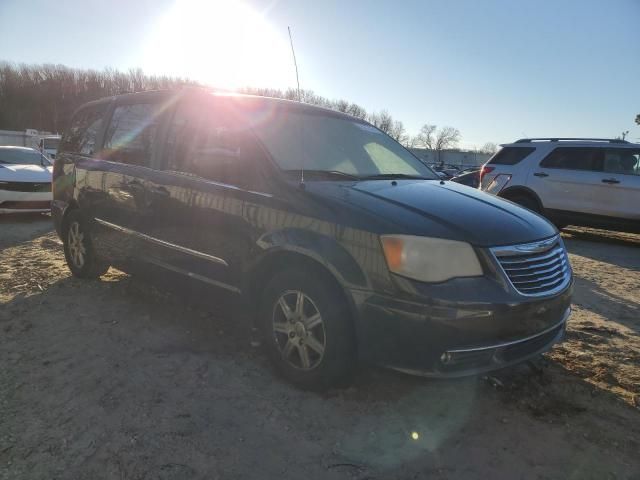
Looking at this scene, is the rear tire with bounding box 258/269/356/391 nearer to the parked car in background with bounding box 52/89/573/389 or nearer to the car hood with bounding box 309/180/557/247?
the parked car in background with bounding box 52/89/573/389

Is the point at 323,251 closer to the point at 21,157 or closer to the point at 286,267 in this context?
the point at 286,267

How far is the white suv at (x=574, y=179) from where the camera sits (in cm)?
861

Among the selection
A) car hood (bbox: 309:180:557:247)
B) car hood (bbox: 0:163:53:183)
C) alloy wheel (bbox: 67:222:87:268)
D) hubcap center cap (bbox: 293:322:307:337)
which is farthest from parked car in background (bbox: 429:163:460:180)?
car hood (bbox: 0:163:53:183)

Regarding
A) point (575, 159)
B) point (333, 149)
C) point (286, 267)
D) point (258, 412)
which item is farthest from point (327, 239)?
point (575, 159)

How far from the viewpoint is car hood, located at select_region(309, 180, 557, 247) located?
2.62 meters

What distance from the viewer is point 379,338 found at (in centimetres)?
255

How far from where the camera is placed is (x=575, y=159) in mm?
9125

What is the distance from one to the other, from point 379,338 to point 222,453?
0.97 metres

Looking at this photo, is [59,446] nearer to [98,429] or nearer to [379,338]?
[98,429]

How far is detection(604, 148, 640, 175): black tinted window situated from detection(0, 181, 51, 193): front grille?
10690mm

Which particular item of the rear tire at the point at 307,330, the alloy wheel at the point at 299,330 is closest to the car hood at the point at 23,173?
the rear tire at the point at 307,330

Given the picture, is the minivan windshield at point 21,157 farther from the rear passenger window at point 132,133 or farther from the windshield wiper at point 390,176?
the windshield wiper at point 390,176

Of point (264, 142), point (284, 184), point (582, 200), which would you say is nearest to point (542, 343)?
point (284, 184)

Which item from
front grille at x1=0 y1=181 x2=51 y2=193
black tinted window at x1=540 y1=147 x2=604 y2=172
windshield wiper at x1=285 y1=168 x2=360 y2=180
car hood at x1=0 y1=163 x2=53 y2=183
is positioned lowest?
front grille at x1=0 y1=181 x2=51 y2=193
